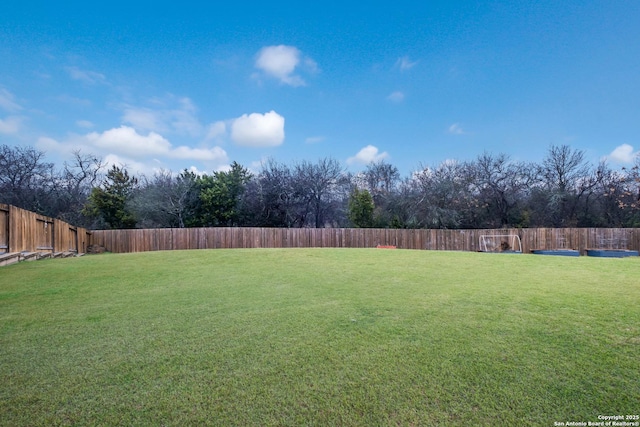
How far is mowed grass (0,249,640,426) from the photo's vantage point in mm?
1485

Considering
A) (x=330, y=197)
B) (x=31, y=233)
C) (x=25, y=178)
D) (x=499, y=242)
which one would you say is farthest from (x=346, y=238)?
(x=25, y=178)

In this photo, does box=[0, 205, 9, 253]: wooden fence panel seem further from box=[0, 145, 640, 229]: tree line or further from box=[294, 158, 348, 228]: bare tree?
box=[294, 158, 348, 228]: bare tree

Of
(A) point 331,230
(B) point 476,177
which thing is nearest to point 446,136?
(B) point 476,177

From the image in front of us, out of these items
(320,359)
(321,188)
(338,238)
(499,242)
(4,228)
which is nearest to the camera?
(320,359)

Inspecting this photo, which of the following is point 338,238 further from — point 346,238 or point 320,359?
point 320,359

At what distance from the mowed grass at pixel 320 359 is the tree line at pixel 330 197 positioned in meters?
17.8

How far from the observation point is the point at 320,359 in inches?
79.0

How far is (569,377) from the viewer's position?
1.74 meters

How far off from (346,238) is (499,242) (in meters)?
8.84

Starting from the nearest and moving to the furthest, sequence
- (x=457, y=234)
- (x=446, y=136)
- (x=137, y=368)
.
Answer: (x=137, y=368) → (x=457, y=234) → (x=446, y=136)

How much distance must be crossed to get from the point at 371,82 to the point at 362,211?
9.34 meters

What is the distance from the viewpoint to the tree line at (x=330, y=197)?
71.2 ft

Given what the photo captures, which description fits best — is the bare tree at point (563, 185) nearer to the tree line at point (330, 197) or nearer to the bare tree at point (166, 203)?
the tree line at point (330, 197)

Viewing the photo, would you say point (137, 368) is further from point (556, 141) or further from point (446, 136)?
point (556, 141)
